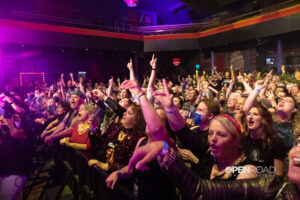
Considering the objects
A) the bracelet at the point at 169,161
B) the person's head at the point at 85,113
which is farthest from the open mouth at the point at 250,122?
the person's head at the point at 85,113

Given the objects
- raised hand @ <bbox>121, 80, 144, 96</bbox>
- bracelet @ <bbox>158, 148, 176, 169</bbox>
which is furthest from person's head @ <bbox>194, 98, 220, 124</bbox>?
bracelet @ <bbox>158, 148, 176, 169</bbox>

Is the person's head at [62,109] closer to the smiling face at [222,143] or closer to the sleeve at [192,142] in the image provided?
the sleeve at [192,142]

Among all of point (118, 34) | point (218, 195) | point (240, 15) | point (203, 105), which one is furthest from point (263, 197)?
point (118, 34)

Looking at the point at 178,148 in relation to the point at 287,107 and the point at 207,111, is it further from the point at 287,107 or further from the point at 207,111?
the point at 287,107

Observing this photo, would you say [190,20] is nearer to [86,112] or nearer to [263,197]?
[86,112]

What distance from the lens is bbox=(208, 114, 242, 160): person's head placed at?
4.58 ft

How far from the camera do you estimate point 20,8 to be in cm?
1354

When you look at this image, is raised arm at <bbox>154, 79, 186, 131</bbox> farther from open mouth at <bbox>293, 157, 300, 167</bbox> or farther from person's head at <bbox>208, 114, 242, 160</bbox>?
open mouth at <bbox>293, 157, 300, 167</bbox>

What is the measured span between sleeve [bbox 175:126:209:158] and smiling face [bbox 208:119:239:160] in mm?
476

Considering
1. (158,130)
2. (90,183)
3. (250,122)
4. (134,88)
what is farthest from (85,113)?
(250,122)

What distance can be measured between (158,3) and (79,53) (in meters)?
8.39

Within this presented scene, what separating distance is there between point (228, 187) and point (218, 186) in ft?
0.18

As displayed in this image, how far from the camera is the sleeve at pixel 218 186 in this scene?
3.12 ft

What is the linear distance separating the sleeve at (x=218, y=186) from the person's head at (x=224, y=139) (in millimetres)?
285
